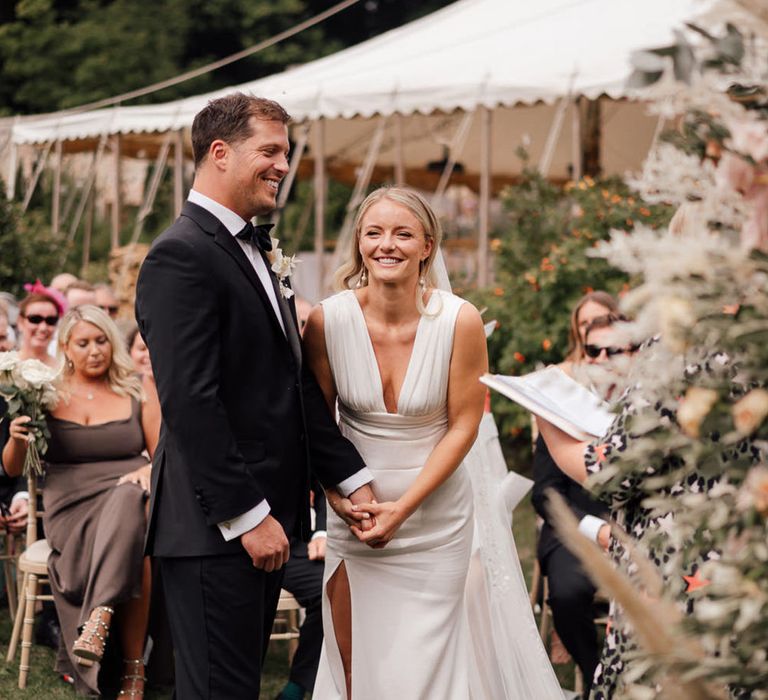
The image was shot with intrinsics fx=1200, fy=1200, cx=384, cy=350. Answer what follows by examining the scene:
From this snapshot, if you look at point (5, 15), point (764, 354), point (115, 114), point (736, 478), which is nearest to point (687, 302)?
point (764, 354)

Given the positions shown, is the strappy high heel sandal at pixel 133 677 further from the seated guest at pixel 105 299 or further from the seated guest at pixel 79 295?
the seated guest at pixel 105 299

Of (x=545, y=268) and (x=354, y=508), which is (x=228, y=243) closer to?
(x=354, y=508)

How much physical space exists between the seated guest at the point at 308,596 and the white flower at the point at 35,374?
1.37m

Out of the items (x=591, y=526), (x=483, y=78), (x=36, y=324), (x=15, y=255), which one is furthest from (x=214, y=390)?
(x=15, y=255)

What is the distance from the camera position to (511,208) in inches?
428

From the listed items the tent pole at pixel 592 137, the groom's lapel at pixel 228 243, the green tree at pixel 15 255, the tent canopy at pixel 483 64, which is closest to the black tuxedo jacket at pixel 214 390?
the groom's lapel at pixel 228 243

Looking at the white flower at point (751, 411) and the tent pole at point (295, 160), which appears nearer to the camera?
the white flower at point (751, 411)

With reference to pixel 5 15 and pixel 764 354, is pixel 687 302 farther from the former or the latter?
pixel 5 15

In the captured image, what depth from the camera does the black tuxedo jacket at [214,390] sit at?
10.2 ft

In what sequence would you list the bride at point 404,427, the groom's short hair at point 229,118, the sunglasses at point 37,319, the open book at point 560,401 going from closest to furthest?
1. the open book at point 560,401
2. the groom's short hair at point 229,118
3. the bride at point 404,427
4. the sunglasses at point 37,319

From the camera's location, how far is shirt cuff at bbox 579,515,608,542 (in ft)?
15.7

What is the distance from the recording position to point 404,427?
3850 mm

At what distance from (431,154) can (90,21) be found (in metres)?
13.1

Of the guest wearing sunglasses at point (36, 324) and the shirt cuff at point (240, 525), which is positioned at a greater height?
the shirt cuff at point (240, 525)
